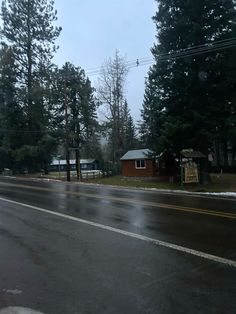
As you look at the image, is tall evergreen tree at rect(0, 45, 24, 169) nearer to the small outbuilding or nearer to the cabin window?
the small outbuilding

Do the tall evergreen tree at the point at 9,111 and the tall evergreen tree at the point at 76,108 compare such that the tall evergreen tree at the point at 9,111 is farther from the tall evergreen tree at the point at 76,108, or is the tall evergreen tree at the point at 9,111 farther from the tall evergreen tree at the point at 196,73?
the tall evergreen tree at the point at 196,73

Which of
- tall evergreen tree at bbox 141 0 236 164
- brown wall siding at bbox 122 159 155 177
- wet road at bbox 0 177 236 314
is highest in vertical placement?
tall evergreen tree at bbox 141 0 236 164

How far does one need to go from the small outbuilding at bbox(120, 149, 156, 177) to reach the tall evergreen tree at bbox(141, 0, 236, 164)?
9.44 m

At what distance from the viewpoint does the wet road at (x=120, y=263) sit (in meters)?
5.89

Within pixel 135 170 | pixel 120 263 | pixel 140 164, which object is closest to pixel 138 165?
pixel 140 164

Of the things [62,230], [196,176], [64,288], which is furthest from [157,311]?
[196,176]

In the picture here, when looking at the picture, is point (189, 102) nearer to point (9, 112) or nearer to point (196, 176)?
point (196, 176)

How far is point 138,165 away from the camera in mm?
46062

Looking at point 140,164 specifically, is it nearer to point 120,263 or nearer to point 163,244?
point 163,244

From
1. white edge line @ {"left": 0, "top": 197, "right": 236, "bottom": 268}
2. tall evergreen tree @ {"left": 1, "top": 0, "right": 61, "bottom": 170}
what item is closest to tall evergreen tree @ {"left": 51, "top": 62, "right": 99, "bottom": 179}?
tall evergreen tree @ {"left": 1, "top": 0, "right": 61, "bottom": 170}

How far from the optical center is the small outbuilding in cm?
4459

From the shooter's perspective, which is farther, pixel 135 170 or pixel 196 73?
pixel 135 170

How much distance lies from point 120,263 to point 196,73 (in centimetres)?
2798

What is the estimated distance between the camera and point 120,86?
2383 inches
